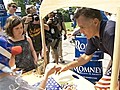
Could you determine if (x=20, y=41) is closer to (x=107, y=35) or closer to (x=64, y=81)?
(x=64, y=81)

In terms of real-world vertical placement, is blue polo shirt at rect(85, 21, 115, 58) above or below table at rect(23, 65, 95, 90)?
above

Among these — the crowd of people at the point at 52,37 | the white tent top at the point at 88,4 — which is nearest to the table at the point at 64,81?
the crowd of people at the point at 52,37

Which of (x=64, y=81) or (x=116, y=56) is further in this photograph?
(x=64, y=81)

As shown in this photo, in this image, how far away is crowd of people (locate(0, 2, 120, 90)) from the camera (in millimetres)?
1346

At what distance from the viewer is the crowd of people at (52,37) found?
1.35 meters

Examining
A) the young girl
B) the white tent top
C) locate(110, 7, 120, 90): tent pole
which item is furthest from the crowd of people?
locate(110, 7, 120, 90): tent pole

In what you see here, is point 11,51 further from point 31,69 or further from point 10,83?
point 31,69

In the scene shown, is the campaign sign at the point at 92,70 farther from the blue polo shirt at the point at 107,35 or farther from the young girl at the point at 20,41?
the blue polo shirt at the point at 107,35

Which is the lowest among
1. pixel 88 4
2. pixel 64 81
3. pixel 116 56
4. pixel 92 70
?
pixel 92 70

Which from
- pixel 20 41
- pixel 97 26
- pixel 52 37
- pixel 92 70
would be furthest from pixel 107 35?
pixel 52 37

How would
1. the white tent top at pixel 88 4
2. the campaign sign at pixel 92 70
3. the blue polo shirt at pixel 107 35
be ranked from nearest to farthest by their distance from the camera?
1. the white tent top at pixel 88 4
2. the blue polo shirt at pixel 107 35
3. the campaign sign at pixel 92 70

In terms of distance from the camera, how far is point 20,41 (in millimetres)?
2324

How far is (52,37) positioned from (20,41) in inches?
68.8

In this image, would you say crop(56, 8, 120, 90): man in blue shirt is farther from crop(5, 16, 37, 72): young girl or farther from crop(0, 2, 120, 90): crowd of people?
crop(5, 16, 37, 72): young girl
